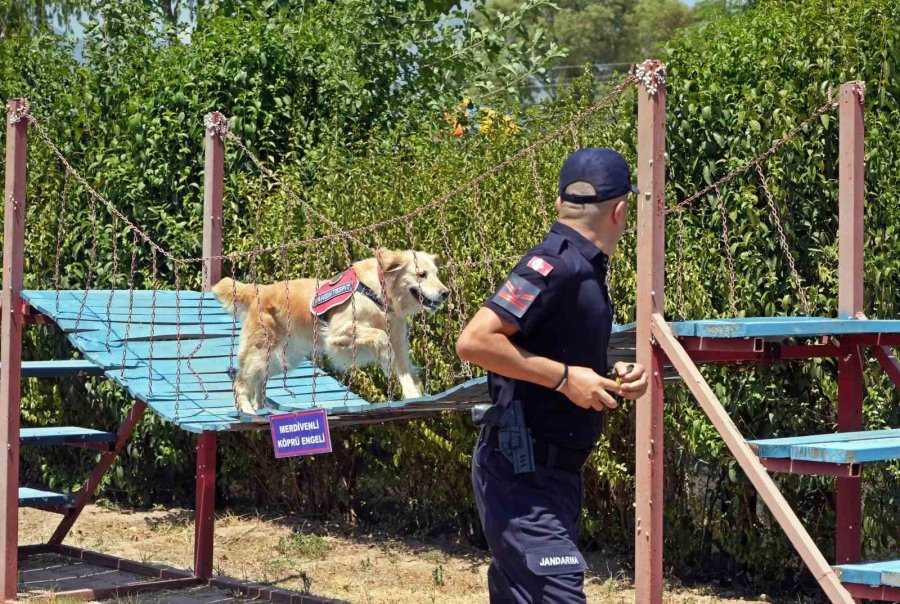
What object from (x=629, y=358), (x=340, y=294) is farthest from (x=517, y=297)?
(x=340, y=294)

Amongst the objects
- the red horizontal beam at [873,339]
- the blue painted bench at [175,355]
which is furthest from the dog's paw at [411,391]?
→ the red horizontal beam at [873,339]

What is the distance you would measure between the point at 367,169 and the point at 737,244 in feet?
9.91

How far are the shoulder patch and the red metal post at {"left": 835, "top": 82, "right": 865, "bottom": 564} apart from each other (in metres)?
1.88

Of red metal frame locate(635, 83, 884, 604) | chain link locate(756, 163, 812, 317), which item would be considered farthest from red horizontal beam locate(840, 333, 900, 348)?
chain link locate(756, 163, 812, 317)

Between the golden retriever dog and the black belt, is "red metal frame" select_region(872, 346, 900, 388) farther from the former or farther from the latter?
the golden retriever dog

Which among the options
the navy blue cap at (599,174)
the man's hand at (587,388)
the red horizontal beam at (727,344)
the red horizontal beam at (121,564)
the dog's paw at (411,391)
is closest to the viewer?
the man's hand at (587,388)

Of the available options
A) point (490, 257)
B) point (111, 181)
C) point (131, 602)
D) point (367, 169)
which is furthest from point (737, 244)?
point (111, 181)

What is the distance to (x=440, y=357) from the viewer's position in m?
7.90

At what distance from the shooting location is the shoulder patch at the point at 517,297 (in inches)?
129

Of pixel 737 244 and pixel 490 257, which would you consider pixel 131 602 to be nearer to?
pixel 490 257

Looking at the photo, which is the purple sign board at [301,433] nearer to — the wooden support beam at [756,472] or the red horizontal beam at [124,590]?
the red horizontal beam at [124,590]

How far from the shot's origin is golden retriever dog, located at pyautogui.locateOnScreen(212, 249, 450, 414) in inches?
271

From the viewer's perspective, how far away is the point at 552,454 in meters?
3.43

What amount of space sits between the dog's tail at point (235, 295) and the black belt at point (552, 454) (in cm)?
389
